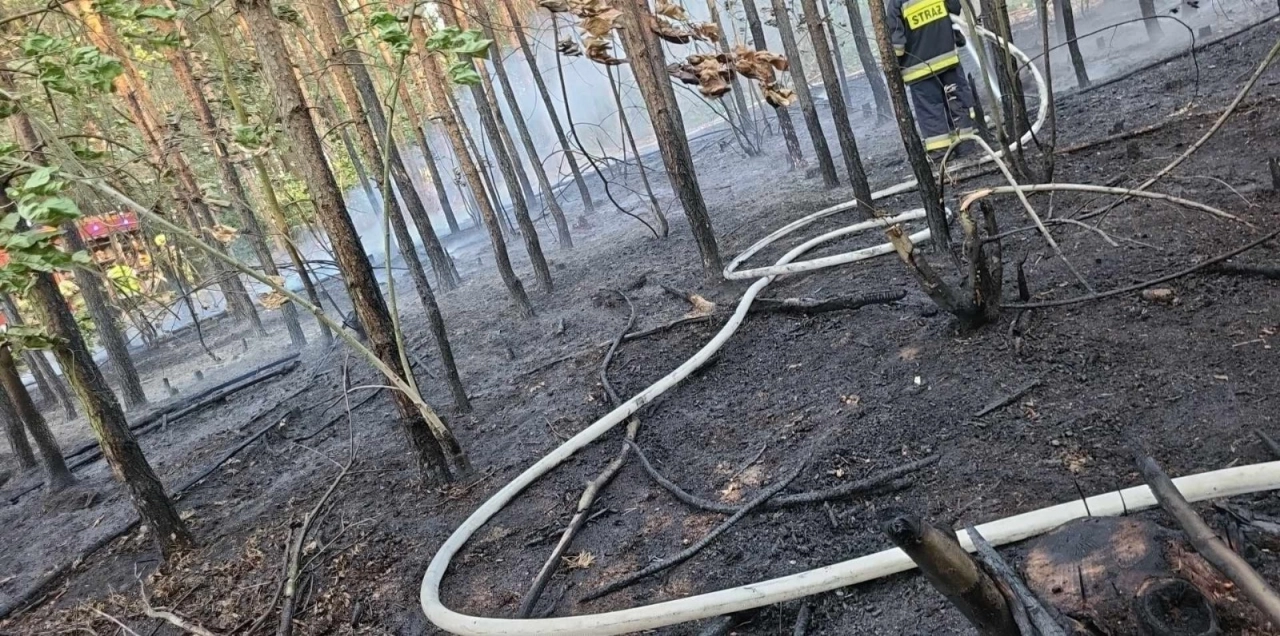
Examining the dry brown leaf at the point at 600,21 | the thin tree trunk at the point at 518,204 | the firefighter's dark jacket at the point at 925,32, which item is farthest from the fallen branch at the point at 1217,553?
the thin tree trunk at the point at 518,204

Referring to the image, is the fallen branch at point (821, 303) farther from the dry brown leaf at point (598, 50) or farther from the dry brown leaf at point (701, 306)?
the dry brown leaf at point (598, 50)

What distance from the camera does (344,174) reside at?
1708cm

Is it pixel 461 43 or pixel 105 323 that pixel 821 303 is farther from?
pixel 105 323

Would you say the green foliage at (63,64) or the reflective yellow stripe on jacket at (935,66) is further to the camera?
the reflective yellow stripe on jacket at (935,66)

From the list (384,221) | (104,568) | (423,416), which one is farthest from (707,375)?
(104,568)

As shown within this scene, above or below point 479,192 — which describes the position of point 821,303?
below

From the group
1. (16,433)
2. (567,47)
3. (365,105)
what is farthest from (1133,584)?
(16,433)

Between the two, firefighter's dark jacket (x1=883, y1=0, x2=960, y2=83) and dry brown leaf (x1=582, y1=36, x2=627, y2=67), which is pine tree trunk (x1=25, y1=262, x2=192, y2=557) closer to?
dry brown leaf (x1=582, y1=36, x2=627, y2=67)

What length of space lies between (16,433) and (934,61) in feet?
34.9

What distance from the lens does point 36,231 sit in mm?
2615

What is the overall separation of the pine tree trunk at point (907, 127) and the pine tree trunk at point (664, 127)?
189cm

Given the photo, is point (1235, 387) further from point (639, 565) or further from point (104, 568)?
point (104, 568)

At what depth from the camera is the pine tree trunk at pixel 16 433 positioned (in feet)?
24.8

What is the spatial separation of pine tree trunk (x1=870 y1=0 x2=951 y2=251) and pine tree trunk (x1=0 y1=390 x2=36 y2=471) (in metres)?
9.19
